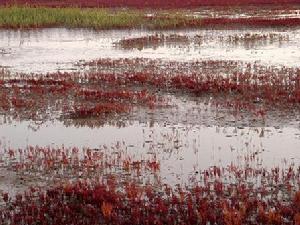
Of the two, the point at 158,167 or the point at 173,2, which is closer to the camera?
the point at 158,167

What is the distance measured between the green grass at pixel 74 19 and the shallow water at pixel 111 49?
1.77 metres

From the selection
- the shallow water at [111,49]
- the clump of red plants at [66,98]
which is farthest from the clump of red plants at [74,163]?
the shallow water at [111,49]

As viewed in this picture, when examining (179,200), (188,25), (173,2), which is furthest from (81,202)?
(173,2)

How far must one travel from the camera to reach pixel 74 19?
1299 inches

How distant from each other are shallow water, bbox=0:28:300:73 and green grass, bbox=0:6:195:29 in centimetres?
177

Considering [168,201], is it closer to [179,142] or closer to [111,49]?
[179,142]

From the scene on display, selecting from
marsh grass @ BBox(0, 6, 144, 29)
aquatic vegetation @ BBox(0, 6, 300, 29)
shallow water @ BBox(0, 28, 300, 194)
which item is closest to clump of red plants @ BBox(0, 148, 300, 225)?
shallow water @ BBox(0, 28, 300, 194)

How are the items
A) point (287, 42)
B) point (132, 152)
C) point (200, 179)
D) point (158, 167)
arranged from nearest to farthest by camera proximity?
point (200, 179)
point (158, 167)
point (132, 152)
point (287, 42)

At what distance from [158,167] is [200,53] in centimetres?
1314

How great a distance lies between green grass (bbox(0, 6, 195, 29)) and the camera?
31.9 m

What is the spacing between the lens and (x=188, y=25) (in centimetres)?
3128

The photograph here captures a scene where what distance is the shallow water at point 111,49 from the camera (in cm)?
2048

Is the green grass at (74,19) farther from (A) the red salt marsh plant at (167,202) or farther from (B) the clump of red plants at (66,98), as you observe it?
(A) the red salt marsh plant at (167,202)

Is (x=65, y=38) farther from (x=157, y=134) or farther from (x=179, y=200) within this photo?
(x=179, y=200)
